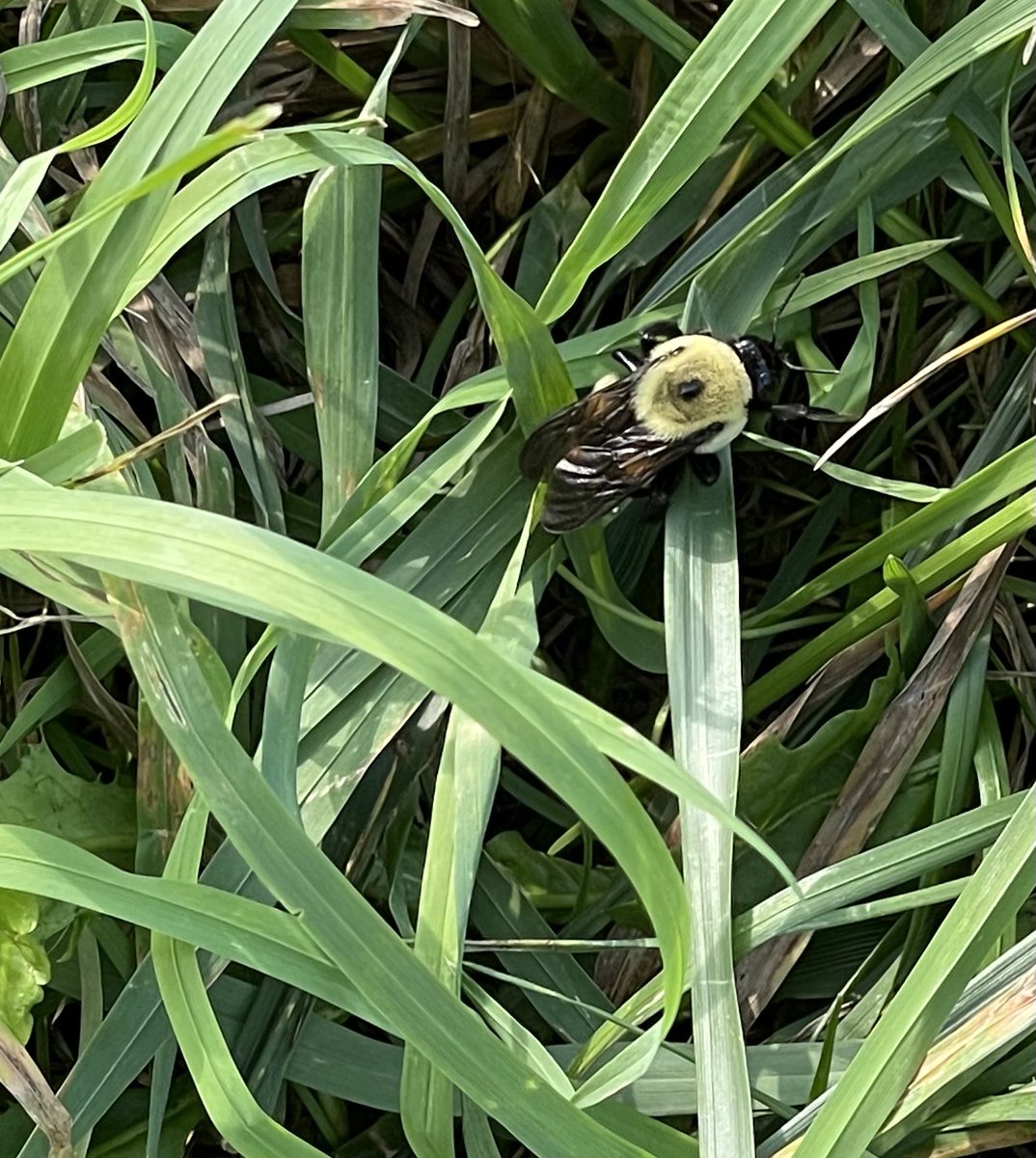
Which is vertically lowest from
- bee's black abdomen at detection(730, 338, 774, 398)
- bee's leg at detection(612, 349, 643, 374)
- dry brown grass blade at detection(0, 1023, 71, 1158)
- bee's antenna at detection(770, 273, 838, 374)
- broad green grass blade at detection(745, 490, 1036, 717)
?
dry brown grass blade at detection(0, 1023, 71, 1158)

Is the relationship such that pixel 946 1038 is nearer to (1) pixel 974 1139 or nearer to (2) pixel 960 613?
(1) pixel 974 1139

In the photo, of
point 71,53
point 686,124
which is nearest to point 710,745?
point 686,124

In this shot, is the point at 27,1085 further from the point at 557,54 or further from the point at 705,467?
the point at 557,54

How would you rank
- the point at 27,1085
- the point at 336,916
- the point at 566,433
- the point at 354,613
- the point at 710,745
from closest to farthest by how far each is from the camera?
the point at 354,613 → the point at 336,916 → the point at 27,1085 → the point at 710,745 → the point at 566,433

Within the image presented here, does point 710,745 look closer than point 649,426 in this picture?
Yes

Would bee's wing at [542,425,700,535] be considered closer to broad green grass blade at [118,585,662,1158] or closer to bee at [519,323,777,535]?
bee at [519,323,777,535]

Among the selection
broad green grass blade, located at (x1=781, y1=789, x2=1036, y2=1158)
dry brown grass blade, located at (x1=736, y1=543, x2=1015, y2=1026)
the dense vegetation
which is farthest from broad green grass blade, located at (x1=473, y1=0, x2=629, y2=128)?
broad green grass blade, located at (x1=781, y1=789, x2=1036, y2=1158)
